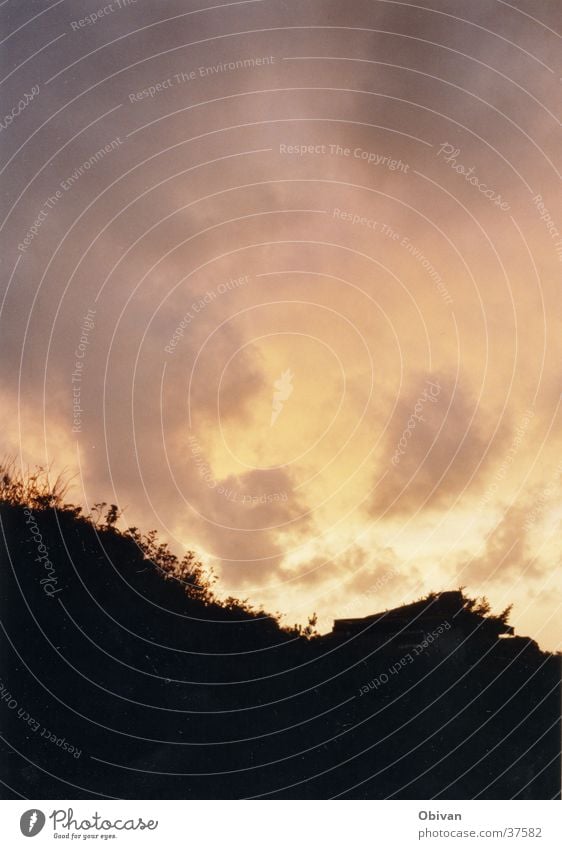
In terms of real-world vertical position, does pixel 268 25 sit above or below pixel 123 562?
above

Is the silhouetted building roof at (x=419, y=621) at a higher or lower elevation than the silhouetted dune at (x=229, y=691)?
higher

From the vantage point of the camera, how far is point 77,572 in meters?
4.41

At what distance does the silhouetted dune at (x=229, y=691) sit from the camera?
420 centimetres

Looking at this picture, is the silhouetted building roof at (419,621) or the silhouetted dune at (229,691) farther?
the silhouetted building roof at (419,621)

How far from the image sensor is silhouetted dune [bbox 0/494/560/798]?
4.20 meters

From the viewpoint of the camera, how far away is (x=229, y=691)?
14.6ft

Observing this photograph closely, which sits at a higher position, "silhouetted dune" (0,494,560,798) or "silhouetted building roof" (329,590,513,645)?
"silhouetted building roof" (329,590,513,645)

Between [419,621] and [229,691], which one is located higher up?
[419,621]

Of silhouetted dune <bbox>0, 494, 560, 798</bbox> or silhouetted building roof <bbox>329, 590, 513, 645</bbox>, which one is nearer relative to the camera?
silhouetted dune <bbox>0, 494, 560, 798</bbox>
